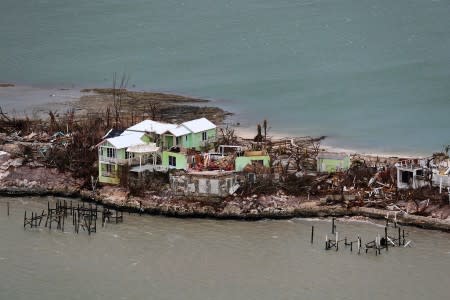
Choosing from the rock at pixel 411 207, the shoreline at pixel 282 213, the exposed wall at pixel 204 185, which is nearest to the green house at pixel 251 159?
the exposed wall at pixel 204 185

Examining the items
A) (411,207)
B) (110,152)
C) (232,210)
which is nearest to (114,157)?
(110,152)

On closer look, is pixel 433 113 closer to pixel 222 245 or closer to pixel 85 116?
pixel 85 116

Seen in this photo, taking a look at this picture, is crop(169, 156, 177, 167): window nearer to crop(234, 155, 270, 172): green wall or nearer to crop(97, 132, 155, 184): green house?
crop(97, 132, 155, 184): green house

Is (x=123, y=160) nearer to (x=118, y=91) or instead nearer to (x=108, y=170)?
(x=108, y=170)

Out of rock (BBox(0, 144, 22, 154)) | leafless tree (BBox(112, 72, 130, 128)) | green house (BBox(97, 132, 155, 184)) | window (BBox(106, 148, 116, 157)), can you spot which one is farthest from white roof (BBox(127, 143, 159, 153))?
leafless tree (BBox(112, 72, 130, 128))

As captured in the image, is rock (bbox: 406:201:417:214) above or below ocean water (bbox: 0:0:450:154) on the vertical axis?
below

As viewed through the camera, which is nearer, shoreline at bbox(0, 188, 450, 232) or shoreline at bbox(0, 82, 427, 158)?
shoreline at bbox(0, 188, 450, 232)

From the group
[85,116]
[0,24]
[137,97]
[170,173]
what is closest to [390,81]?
[137,97]
